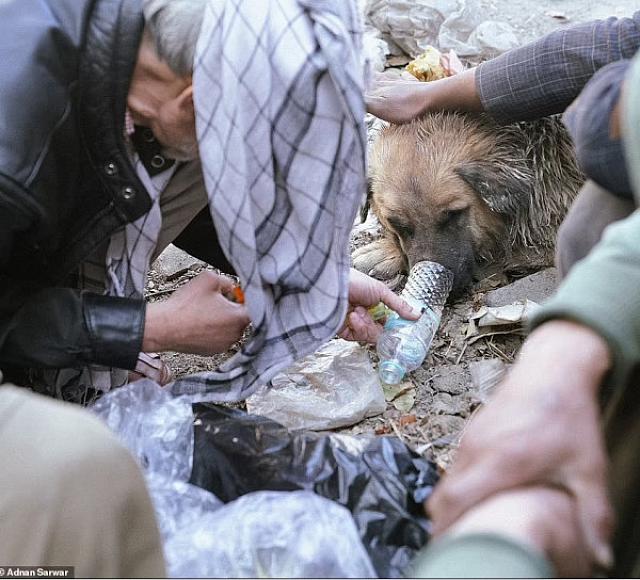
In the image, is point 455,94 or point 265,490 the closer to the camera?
point 265,490

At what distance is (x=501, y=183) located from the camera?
341 centimetres

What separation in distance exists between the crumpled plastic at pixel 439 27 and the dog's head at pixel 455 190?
1112 mm

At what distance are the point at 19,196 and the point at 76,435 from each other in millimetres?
688

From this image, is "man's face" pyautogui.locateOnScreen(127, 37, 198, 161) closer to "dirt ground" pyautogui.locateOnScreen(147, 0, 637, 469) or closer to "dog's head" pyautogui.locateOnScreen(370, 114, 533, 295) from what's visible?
"dirt ground" pyautogui.locateOnScreen(147, 0, 637, 469)

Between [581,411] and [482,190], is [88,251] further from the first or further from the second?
[482,190]

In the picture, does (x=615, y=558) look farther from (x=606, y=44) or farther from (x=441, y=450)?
(x=606, y=44)

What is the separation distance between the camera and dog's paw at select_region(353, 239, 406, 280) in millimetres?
3518

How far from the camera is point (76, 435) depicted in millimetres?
1365

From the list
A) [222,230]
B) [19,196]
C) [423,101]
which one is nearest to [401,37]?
[423,101]

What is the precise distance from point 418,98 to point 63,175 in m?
1.73

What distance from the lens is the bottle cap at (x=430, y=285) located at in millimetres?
3064

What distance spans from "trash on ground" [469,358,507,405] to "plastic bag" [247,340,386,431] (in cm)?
31

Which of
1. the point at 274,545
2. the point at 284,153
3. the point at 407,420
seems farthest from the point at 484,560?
the point at 407,420

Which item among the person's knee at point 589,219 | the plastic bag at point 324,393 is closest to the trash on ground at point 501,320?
the plastic bag at point 324,393
